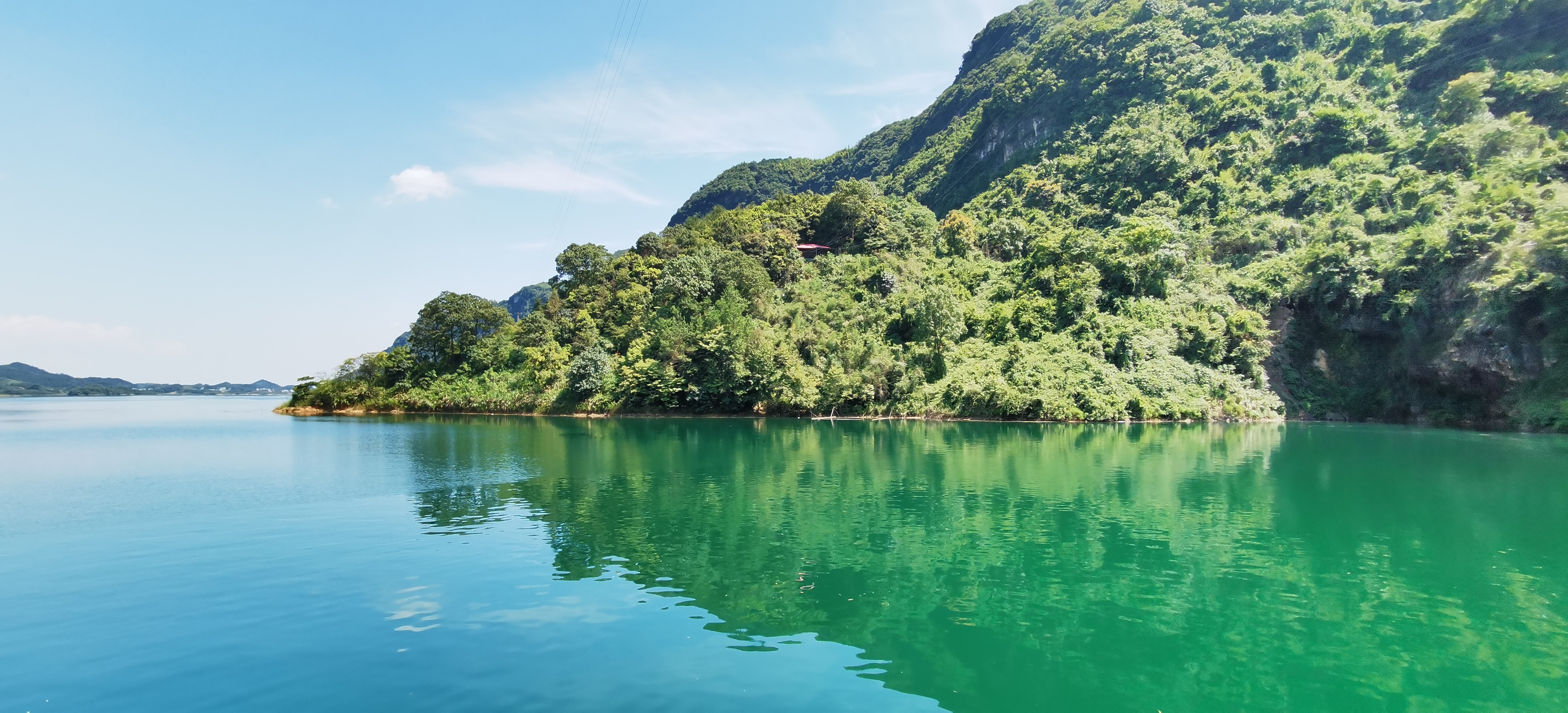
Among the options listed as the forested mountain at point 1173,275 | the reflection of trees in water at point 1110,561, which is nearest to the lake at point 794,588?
the reflection of trees in water at point 1110,561

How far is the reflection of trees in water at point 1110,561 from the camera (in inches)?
338

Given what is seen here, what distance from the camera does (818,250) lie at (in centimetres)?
7006

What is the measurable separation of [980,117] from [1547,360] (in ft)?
250

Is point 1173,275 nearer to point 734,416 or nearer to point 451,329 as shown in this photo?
point 734,416

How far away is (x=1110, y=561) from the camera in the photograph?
43.8 ft

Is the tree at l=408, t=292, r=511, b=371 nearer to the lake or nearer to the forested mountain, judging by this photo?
the forested mountain

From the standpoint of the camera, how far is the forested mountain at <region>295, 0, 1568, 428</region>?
149 ft

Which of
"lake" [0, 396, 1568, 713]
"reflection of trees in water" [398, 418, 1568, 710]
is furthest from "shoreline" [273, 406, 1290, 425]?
"lake" [0, 396, 1568, 713]

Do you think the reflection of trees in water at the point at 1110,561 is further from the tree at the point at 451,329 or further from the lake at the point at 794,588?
the tree at the point at 451,329

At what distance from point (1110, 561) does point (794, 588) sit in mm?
6315

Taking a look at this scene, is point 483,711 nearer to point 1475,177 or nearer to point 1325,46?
point 1475,177

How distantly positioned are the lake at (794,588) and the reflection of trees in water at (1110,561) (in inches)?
2.9

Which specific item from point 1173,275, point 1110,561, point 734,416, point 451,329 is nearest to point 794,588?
point 1110,561

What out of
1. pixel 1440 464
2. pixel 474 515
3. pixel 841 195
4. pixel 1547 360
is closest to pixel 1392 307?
pixel 1547 360
